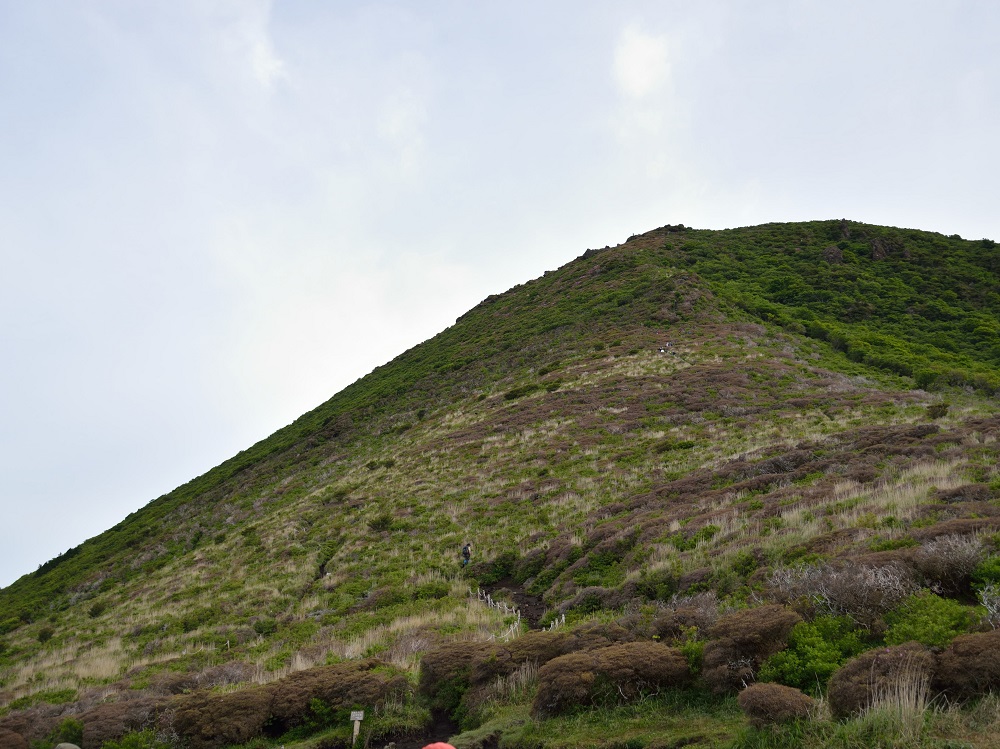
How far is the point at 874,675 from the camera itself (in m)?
6.00

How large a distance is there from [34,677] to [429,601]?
11672mm

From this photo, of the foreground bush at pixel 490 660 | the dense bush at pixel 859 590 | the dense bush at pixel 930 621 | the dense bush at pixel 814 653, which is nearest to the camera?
the dense bush at pixel 930 621

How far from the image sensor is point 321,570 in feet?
74.1

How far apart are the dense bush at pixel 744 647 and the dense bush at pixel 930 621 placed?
1.08 meters

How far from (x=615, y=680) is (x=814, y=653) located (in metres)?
2.39

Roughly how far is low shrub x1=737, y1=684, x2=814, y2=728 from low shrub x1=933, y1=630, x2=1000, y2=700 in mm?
1210

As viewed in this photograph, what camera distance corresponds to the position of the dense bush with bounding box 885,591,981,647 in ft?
21.2

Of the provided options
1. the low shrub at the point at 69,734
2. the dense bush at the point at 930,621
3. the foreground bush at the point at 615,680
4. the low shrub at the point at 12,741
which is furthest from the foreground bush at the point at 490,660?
the low shrub at the point at 12,741

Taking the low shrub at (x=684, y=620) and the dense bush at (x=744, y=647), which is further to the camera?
the low shrub at (x=684, y=620)

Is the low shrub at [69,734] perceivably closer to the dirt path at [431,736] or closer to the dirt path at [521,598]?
the dirt path at [431,736]

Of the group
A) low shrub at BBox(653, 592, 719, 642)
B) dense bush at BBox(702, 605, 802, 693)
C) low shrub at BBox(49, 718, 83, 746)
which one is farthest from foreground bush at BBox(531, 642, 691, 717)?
low shrub at BBox(49, 718, 83, 746)

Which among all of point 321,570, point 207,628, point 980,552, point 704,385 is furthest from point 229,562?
point 980,552

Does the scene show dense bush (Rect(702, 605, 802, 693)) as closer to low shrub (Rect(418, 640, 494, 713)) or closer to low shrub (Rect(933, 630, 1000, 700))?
low shrub (Rect(933, 630, 1000, 700))

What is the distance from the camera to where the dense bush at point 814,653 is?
694cm
